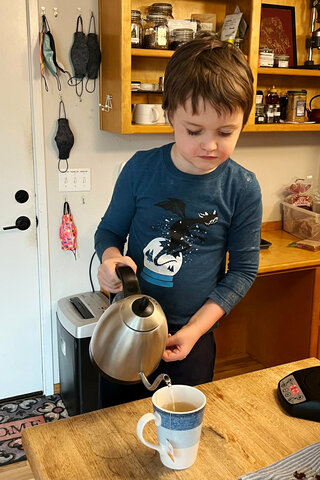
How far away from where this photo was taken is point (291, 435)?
0.97m

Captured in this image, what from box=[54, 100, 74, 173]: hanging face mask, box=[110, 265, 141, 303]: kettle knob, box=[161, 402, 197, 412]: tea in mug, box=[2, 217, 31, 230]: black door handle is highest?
box=[54, 100, 74, 173]: hanging face mask

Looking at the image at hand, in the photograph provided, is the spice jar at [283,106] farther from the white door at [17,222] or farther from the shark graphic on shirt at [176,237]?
the shark graphic on shirt at [176,237]

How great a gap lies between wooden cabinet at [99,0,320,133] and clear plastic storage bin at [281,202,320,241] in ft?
1.44

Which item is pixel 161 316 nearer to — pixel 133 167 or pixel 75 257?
pixel 133 167

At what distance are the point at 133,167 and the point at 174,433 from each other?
0.67 metres

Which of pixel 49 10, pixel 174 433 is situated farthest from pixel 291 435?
pixel 49 10

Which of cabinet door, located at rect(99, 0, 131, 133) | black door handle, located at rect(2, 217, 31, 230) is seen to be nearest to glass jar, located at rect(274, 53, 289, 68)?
cabinet door, located at rect(99, 0, 131, 133)

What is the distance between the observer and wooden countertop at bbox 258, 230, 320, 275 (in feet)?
7.66

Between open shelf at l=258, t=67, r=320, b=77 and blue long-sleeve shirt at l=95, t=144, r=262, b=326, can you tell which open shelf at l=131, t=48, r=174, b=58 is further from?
blue long-sleeve shirt at l=95, t=144, r=262, b=326

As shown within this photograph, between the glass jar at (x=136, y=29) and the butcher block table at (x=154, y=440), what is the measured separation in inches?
61.4

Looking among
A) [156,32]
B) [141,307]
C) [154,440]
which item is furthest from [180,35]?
[154,440]

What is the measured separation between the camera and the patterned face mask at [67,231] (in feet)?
8.00

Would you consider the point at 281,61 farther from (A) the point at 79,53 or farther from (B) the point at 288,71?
(A) the point at 79,53

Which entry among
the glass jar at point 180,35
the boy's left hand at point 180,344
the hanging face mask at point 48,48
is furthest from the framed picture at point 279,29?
the boy's left hand at point 180,344
